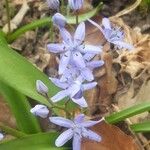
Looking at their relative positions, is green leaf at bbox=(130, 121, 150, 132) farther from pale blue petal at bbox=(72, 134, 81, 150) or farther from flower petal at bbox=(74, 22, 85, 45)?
flower petal at bbox=(74, 22, 85, 45)

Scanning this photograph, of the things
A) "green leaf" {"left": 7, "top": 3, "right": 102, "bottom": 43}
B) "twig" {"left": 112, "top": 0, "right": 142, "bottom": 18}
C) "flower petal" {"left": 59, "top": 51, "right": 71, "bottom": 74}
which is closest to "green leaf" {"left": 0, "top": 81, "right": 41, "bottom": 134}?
"flower petal" {"left": 59, "top": 51, "right": 71, "bottom": 74}

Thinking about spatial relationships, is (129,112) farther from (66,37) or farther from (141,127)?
(66,37)

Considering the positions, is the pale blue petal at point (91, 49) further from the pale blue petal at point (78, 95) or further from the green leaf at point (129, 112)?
the green leaf at point (129, 112)

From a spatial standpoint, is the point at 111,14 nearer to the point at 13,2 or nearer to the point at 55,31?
the point at 55,31

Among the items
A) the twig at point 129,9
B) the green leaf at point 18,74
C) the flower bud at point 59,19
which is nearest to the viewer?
the flower bud at point 59,19

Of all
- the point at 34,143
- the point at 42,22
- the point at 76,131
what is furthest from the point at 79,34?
the point at 42,22

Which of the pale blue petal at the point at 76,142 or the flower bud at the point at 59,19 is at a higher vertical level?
the flower bud at the point at 59,19

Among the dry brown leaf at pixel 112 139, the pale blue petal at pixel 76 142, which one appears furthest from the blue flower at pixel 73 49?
the dry brown leaf at pixel 112 139
